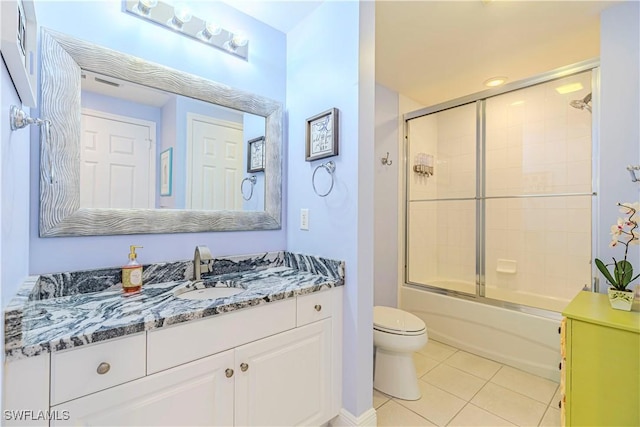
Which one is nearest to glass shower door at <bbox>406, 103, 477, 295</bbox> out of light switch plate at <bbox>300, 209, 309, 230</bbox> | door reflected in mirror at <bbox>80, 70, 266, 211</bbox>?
light switch plate at <bbox>300, 209, 309, 230</bbox>

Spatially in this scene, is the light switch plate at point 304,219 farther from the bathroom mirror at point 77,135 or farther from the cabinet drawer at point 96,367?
the cabinet drawer at point 96,367

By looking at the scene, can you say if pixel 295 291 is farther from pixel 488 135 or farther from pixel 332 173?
pixel 488 135

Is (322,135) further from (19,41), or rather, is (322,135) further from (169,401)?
(169,401)

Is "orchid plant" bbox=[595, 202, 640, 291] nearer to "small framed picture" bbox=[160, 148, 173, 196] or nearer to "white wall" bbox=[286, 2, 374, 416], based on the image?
"white wall" bbox=[286, 2, 374, 416]

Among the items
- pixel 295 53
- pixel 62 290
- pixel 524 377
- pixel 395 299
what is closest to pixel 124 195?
pixel 62 290

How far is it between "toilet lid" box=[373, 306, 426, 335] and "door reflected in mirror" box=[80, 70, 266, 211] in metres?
1.09

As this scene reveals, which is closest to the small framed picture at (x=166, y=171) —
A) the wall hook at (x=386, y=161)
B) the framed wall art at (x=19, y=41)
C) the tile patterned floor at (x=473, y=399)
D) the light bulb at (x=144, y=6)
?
the framed wall art at (x=19, y=41)

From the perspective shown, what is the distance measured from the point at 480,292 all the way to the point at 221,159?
2.52 metres

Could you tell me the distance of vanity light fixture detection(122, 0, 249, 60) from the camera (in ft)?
4.59

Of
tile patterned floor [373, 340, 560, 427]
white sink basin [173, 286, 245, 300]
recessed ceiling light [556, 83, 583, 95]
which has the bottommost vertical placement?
tile patterned floor [373, 340, 560, 427]

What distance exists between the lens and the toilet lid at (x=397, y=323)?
5.92 ft

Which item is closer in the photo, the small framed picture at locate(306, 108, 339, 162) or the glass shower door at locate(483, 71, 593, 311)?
the small framed picture at locate(306, 108, 339, 162)

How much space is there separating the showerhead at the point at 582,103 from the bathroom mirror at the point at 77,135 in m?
2.72

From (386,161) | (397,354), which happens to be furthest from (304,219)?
(386,161)
